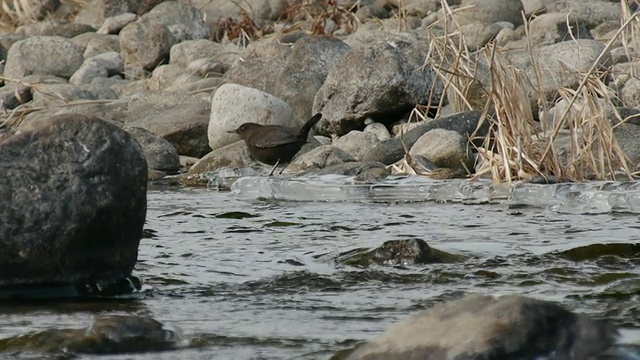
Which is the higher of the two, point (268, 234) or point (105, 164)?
point (105, 164)

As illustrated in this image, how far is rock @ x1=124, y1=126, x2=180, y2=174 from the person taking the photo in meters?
10.4

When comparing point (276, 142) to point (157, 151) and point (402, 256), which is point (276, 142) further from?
point (402, 256)

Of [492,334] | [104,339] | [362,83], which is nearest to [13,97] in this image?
[362,83]

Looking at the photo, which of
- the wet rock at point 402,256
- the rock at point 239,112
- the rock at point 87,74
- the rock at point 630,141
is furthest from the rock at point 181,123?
the wet rock at point 402,256

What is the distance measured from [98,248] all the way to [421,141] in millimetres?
4931

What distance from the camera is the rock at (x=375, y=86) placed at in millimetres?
10617

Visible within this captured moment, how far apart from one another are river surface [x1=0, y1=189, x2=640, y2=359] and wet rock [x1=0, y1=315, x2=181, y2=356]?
0.07 metres

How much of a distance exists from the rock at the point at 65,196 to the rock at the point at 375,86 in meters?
6.38

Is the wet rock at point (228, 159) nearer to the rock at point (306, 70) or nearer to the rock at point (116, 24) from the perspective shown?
the rock at point (306, 70)

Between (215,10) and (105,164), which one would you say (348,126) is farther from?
(215,10)

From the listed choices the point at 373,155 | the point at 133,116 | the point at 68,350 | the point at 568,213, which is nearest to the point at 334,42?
the point at 133,116

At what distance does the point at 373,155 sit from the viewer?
9344 mm

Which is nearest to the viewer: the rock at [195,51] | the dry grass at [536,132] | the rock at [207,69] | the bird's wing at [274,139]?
the dry grass at [536,132]

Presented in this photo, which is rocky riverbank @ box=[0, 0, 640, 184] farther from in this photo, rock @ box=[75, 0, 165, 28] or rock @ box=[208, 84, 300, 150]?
rock @ box=[75, 0, 165, 28]
